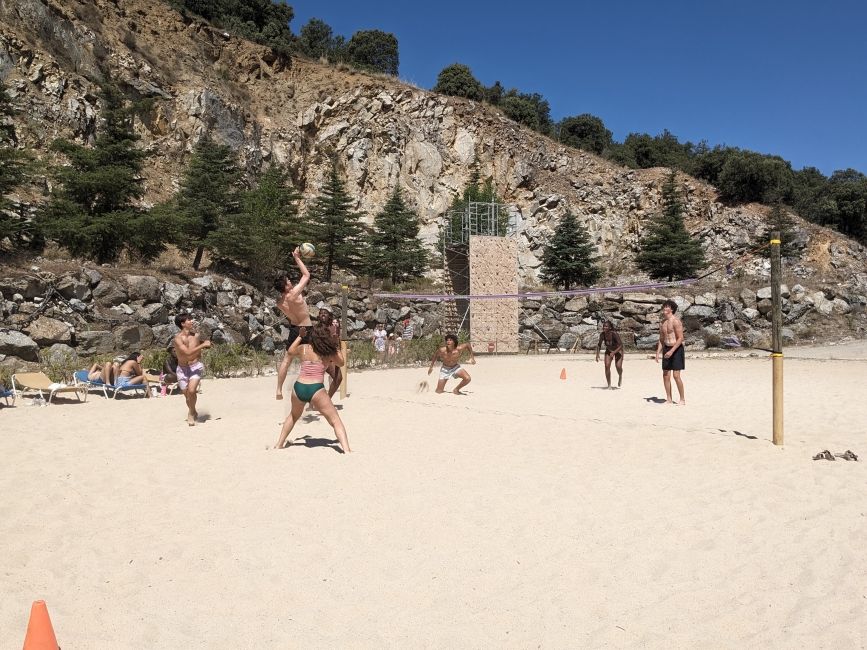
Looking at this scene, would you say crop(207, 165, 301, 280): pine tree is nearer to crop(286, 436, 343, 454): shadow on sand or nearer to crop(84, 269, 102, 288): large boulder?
crop(84, 269, 102, 288): large boulder

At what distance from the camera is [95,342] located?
552 inches

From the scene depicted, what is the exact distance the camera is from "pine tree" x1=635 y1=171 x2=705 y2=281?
97.7 feet

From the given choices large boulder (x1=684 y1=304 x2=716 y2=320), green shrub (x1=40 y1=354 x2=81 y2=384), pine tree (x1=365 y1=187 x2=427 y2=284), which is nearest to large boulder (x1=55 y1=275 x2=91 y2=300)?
green shrub (x1=40 y1=354 x2=81 y2=384)

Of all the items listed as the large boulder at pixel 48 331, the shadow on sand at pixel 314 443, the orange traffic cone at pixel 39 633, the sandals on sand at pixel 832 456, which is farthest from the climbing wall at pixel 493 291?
the orange traffic cone at pixel 39 633

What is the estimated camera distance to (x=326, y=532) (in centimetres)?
362

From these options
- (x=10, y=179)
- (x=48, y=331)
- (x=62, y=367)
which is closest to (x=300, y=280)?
(x=62, y=367)

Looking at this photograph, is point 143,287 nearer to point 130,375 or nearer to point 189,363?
point 130,375

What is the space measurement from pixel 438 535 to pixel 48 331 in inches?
521

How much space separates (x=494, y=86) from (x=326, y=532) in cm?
5765

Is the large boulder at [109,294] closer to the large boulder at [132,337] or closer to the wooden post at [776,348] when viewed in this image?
the large boulder at [132,337]

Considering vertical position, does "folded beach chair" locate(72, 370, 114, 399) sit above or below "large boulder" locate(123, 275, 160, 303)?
below

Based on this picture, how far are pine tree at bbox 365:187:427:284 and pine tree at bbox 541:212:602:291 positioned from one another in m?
6.69

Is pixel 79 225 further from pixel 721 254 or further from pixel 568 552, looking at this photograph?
pixel 721 254

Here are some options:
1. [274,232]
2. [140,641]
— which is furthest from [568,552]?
[274,232]
